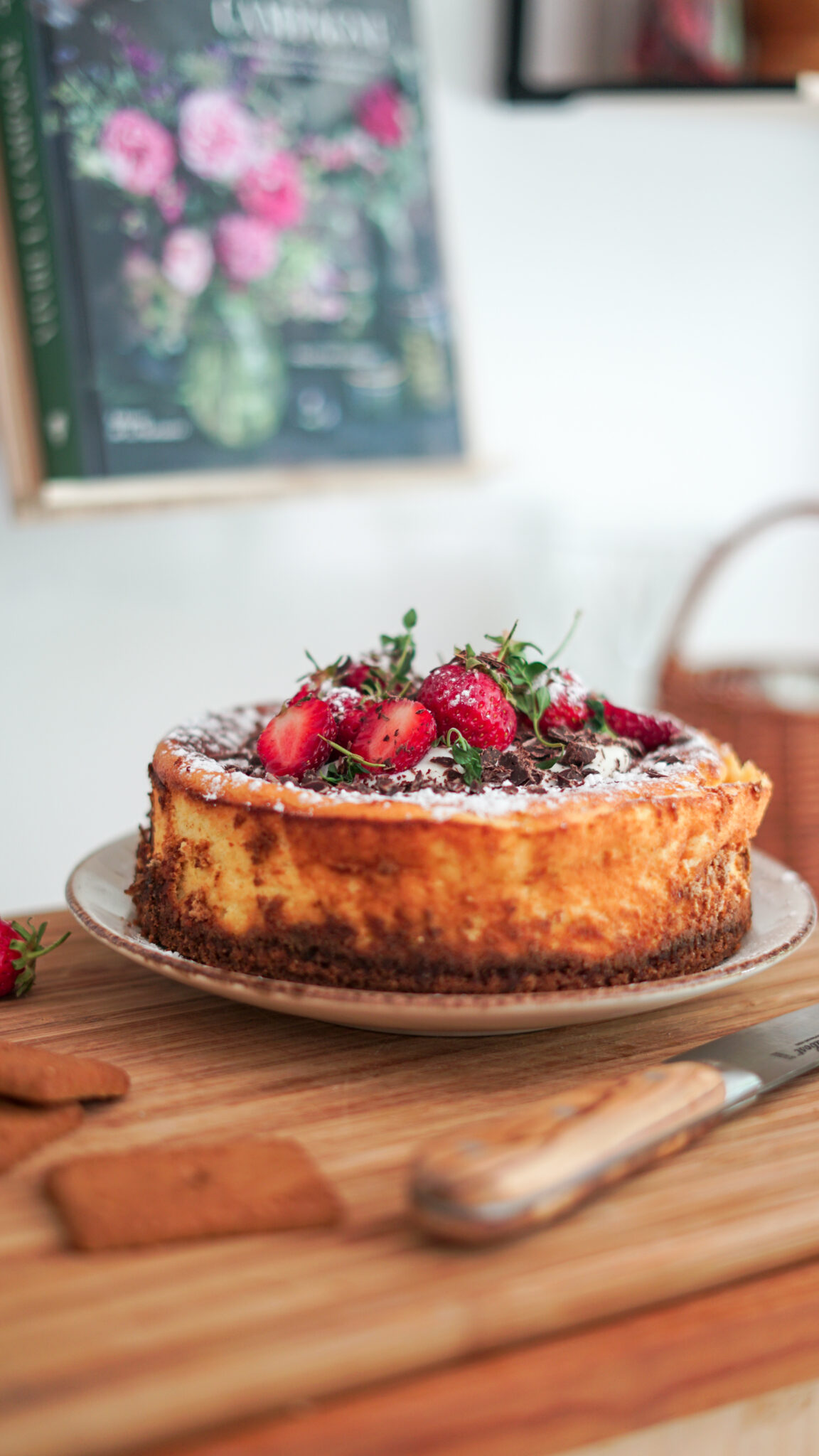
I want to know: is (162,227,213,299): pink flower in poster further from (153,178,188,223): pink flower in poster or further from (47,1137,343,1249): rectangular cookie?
(47,1137,343,1249): rectangular cookie

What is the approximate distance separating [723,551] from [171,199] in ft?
4.65

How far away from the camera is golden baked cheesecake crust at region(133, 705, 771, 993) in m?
1.09

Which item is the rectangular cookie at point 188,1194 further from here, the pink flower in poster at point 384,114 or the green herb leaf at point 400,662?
the pink flower in poster at point 384,114

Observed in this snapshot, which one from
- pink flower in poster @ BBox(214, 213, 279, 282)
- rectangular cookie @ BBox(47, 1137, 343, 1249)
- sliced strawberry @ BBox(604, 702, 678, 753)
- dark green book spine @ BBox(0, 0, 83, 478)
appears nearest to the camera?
rectangular cookie @ BBox(47, 1137, 343, 1249)

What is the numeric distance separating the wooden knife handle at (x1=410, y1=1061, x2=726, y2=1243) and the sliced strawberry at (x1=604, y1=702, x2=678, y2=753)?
1.88 ft

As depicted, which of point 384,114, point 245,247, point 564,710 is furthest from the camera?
point 384,114

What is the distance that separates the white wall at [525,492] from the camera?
2797mm

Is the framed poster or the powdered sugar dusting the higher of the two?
the framed poster

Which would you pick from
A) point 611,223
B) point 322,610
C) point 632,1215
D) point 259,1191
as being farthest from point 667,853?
point 611,223

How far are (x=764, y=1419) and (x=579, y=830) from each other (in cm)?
46

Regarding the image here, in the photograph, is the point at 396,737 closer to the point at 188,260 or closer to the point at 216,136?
the point at 188,260

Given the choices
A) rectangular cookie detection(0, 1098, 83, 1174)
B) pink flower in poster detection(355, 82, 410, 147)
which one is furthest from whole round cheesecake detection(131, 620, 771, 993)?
pink flower in poster detection(355, 82, 410, 147)

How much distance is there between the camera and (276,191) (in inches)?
108

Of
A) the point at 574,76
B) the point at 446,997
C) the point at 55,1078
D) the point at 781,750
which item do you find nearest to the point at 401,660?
the point at 446,997
